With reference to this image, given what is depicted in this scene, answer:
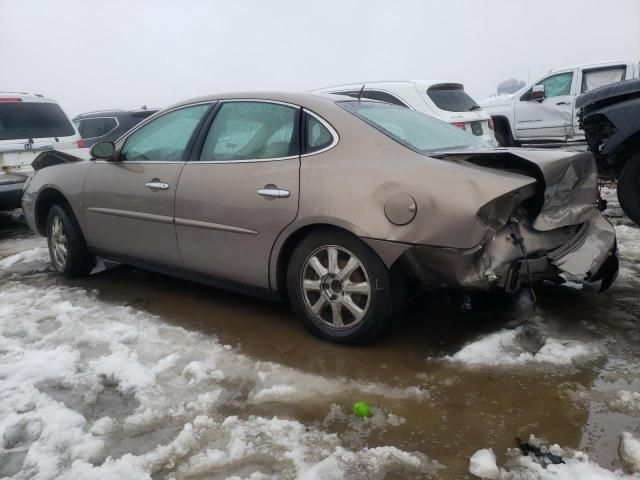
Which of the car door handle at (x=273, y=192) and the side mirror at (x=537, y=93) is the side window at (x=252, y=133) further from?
the side mirror at (x=537, y=93)

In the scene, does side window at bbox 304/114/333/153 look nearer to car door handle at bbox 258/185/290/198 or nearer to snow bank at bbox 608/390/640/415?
car door handle at bbox 258/185/290/198

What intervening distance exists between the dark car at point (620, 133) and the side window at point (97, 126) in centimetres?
887

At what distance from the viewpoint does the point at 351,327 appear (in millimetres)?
3215

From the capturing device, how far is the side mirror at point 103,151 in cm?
434

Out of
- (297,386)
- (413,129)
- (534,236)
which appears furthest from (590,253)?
(297,386)

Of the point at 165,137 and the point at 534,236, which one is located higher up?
the point at 165,137

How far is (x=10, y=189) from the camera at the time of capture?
6875mm

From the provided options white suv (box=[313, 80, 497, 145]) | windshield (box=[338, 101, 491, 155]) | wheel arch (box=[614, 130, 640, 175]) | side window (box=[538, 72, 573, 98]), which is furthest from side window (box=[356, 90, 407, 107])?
side window (box=[538, 72, 573, 98])

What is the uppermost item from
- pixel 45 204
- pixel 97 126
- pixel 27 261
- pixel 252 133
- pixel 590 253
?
pixel 252 133

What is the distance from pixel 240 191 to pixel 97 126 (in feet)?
29.7

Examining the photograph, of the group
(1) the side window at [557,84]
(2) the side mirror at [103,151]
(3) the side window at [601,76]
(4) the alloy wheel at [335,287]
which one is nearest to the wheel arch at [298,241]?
(4) the alloy wheel at [335,287]

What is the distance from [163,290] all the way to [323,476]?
2.76m

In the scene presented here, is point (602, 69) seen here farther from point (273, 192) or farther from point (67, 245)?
point (67, 245)

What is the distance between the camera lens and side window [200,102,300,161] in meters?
3.46
